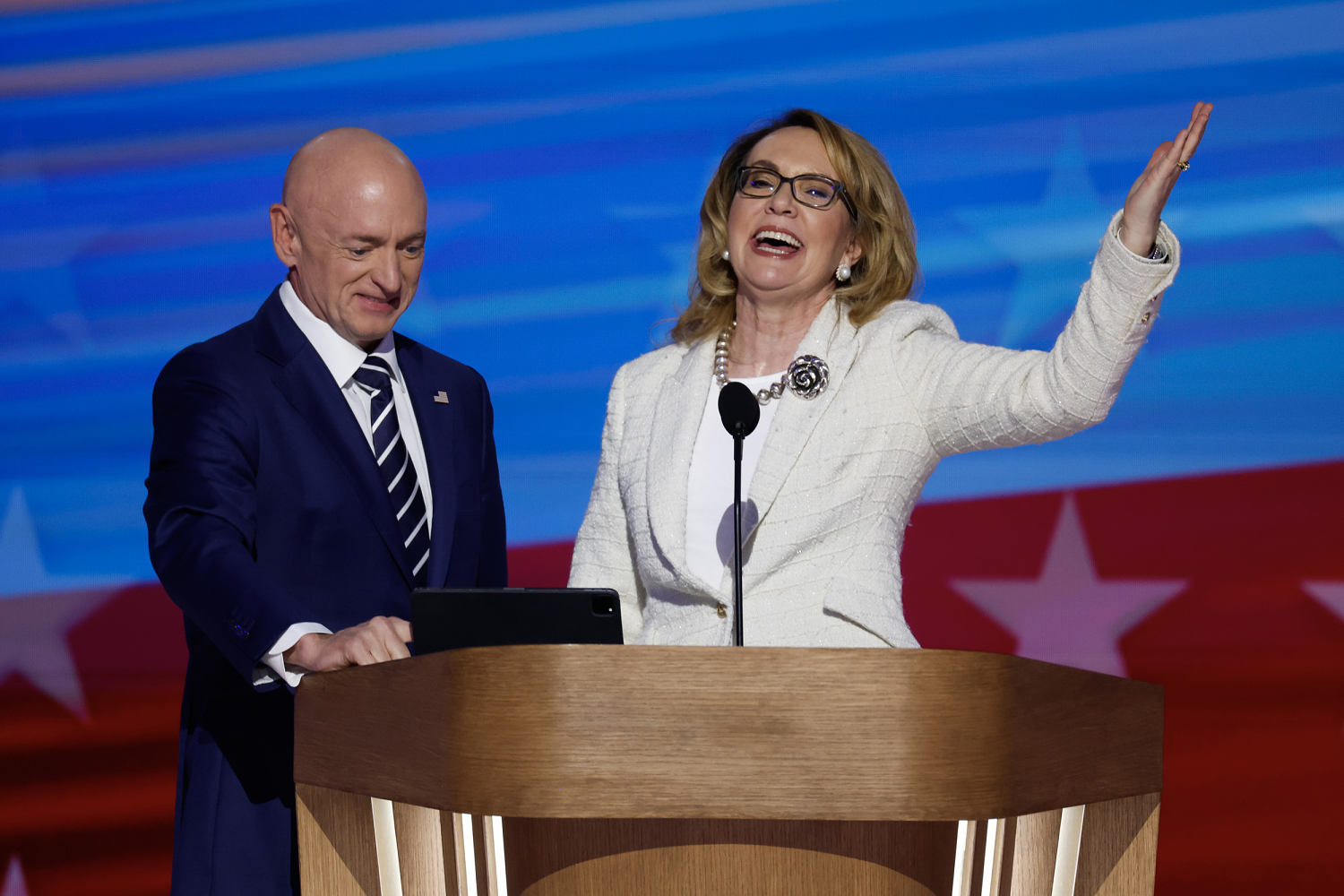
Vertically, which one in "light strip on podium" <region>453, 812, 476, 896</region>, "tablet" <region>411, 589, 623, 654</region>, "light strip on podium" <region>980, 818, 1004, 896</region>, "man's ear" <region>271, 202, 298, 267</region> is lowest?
"light strip on podium" <region>980, 818, 1004, 896</region>

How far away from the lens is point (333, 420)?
77.9 inches

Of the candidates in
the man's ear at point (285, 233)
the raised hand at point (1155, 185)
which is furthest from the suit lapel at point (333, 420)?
the raised hand at point (1155, 185)

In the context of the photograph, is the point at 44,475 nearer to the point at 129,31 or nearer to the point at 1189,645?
the point at 129,31

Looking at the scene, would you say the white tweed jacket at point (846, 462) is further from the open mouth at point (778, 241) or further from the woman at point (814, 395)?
the open mouth at point (778, 241)

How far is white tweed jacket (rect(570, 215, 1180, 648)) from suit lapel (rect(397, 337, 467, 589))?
0.24m

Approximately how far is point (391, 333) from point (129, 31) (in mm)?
1836

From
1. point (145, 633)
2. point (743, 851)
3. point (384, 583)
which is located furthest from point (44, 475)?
point (743, 851)

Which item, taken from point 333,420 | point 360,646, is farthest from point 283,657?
Result: point 333,420

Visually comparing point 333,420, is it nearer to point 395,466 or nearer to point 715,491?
point 395,466

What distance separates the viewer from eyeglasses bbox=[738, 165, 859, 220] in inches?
82.0

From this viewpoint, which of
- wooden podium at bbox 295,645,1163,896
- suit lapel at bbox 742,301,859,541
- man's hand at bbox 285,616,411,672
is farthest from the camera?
suit lapel at bbox 742,301,859,541

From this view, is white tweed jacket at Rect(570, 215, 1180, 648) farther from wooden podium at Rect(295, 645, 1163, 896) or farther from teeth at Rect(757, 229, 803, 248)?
wooden podium at Rect(295, 645, 1163, 896)

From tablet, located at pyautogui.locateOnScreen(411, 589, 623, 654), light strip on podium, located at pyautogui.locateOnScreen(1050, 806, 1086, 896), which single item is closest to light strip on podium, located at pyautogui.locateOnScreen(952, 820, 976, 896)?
light strip on podium, located at pyautogui.locateOnScreen(1050, 806, 1086, 896)

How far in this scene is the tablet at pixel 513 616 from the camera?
142cm
